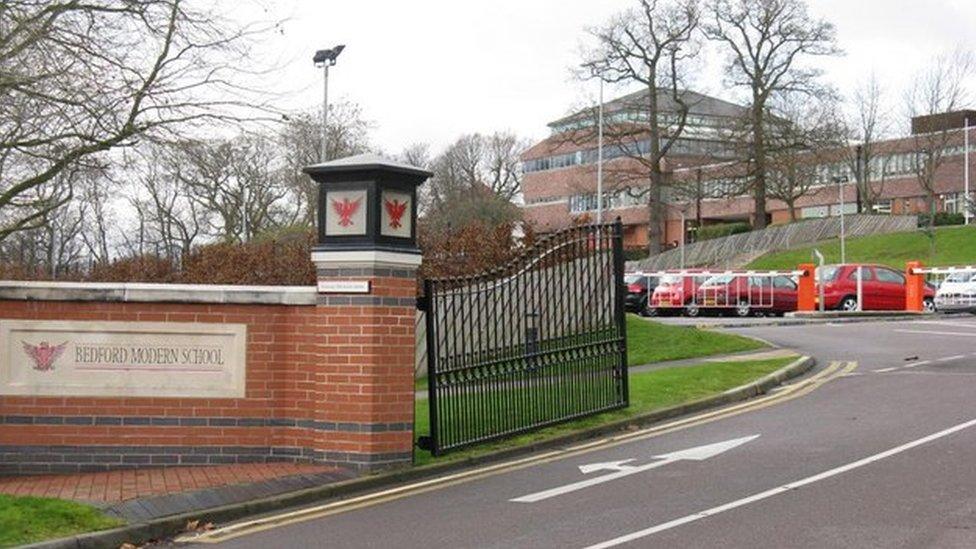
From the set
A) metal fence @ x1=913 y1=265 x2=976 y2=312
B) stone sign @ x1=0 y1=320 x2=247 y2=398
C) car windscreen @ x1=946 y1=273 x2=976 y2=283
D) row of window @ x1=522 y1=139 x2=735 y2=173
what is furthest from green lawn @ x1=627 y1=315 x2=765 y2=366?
row of window @ x1=522 y1=139 x2=735 y2=173

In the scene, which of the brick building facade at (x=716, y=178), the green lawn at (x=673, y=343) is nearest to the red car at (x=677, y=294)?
the green lawn at (x=673, y=343)

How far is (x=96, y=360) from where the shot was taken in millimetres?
10094

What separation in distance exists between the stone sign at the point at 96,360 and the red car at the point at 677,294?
28.7 m

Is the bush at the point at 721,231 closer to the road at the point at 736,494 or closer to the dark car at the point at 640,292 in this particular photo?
the dark car at the point at 640,292

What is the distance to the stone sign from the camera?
1009 centimetres

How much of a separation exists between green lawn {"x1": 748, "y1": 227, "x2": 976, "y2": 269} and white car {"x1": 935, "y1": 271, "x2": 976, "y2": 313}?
76.1 ft

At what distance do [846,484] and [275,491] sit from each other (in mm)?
4698

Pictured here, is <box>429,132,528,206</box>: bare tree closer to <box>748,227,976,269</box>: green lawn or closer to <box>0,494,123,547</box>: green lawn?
<box>748,227,976,269</box>: green lawn

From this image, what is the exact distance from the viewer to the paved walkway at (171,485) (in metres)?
8.49

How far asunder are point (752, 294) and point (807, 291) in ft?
9.80

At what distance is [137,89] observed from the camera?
1323cm

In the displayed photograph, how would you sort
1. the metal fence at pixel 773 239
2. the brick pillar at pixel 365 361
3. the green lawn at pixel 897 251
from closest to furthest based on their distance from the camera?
the brick pillar at pixel 365 361, the green lawn at pixel 897 251, the metal fence at pixel 773 239

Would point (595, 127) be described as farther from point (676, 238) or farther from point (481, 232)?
point (481, 232)

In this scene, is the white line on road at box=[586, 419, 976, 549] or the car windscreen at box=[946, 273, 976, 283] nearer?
the white line on road at box=[586, 419, 976, 549]
